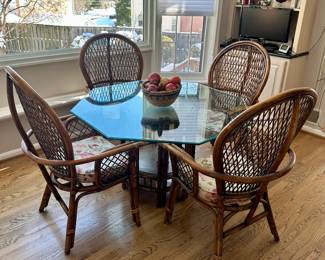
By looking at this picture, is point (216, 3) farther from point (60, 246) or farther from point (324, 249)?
point (60, 246)

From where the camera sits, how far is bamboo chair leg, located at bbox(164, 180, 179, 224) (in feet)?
6.12

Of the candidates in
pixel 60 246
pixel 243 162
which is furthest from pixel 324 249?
pixel 60 246

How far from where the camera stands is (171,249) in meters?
1.80

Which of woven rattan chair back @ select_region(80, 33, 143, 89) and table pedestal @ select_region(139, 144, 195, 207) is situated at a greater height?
woven rattan chair back @ select_region(80, 33, 143, 89)

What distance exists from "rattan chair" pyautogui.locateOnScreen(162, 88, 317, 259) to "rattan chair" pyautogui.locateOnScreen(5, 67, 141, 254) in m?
0.31

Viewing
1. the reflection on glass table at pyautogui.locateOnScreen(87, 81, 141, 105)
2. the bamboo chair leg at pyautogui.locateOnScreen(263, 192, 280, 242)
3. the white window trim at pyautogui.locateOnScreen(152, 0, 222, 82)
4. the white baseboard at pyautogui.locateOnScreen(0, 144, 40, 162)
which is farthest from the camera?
the white window trim at pyautogui.locateOnScreen(152, 0, 222, 82)

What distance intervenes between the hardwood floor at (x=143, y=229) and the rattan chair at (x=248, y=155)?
27 cm

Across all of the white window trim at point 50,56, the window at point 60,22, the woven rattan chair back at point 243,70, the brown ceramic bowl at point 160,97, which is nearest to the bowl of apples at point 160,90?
the brown ceramic bowl at point 160,97

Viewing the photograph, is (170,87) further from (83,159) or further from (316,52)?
(316,52)

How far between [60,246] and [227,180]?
1.02 meters

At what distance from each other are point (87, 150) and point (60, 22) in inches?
58.5

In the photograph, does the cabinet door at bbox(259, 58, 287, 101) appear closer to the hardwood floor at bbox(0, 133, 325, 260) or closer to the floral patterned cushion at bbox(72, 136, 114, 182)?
the hardwood floor at bbox(0, 133, 325, 260)

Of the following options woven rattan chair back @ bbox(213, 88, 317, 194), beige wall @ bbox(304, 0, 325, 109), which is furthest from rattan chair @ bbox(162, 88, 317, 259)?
beige wall @ bbox(304, 0, 325, 109)

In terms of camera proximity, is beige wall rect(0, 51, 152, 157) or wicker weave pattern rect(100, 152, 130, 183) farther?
beige wall rect(0, 51, 152, 157)
